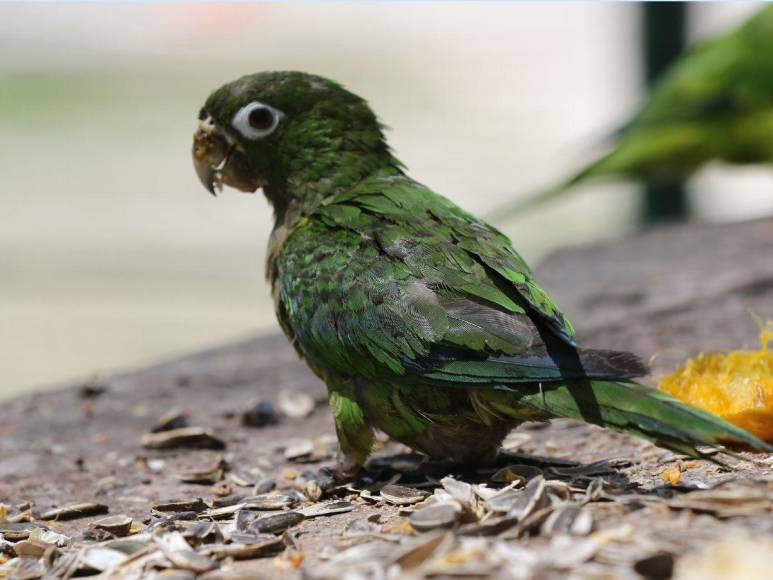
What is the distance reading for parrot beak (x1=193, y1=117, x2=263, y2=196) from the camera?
13.3ft

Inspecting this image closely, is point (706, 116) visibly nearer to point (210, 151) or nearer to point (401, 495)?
point (210, 151)

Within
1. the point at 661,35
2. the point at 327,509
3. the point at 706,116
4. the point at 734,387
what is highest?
the point at 661,35

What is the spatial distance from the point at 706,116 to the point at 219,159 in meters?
3.99

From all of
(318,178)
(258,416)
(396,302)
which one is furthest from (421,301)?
(258,416)

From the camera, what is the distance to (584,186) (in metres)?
6.65

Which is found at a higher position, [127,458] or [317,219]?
[317,219]

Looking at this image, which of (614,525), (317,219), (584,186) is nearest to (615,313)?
(584,186)

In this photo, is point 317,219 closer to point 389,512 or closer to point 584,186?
point 389,512

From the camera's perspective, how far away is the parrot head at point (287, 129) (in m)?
3.95

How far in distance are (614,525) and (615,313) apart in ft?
11.0

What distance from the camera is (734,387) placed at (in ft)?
11.4

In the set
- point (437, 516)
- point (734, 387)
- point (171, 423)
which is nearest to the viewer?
point (437, 516)

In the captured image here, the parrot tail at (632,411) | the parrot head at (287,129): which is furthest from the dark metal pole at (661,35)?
the parrot tail at (632,411)

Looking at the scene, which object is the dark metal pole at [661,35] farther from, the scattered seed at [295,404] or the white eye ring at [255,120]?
the white eye ring at [255,120]
